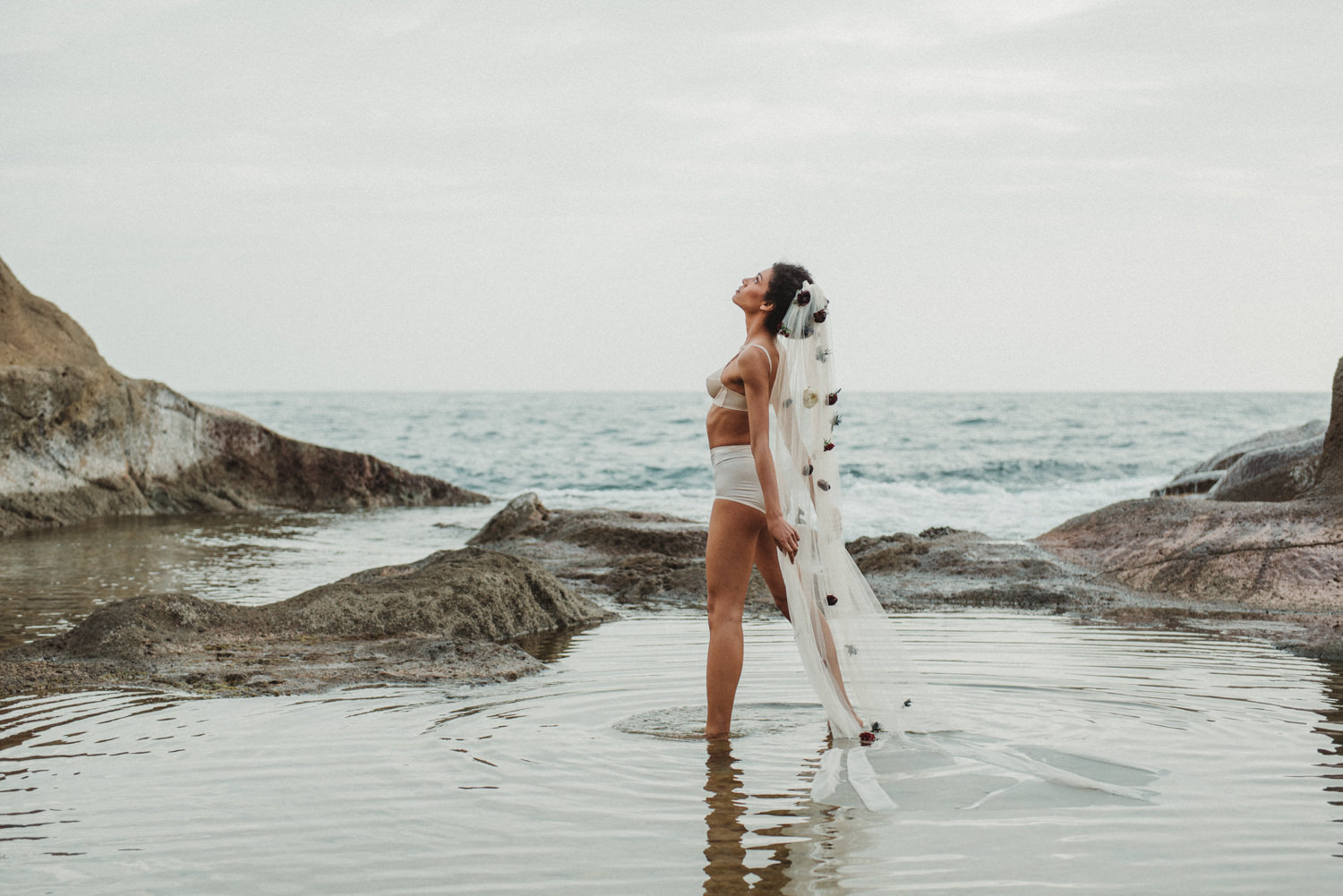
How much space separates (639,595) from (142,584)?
415 cm

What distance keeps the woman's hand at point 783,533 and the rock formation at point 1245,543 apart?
4840mm

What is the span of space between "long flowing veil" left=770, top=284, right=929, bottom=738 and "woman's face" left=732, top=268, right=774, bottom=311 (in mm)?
176

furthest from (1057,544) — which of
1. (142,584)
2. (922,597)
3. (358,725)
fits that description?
(142,584)

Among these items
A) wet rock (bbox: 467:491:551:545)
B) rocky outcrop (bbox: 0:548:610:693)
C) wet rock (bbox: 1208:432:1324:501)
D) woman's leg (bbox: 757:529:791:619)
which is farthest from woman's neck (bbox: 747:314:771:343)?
wet rock (bbox: 467:491:551:545)

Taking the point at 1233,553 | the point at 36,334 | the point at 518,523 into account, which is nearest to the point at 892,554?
the point at 1233,553

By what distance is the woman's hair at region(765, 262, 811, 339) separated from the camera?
15.6 ft

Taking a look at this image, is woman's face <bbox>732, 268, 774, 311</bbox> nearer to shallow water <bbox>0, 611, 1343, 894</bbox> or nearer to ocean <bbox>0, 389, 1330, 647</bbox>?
shallow water <bbox>0, 611, 1343, 894</bbox>

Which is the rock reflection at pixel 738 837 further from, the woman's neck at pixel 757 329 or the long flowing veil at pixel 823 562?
the woman's neck at pixel 757 329

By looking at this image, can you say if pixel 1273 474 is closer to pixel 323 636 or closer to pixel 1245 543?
pixel 1245 543

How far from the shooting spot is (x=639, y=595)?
356 inches

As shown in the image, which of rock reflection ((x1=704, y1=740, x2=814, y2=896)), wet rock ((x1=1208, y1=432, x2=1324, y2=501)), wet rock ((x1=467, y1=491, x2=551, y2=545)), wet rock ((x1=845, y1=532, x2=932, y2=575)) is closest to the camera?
rock reflection ((x1=704, y1=740, x2=814, y2=896))

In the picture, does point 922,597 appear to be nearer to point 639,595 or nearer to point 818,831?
point 639,595

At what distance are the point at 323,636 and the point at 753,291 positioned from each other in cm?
342

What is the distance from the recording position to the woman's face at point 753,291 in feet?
15.8
